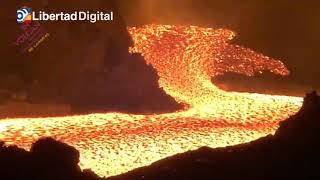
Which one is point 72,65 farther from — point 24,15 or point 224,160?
point 224,160

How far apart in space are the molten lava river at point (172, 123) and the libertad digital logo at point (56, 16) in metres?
1.04

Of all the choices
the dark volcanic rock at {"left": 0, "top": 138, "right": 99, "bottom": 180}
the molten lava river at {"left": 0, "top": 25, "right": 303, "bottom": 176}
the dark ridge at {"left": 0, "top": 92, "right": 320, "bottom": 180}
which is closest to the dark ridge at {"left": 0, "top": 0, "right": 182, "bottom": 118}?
the molten lava river at {"left": 0, "top": 25, "right": 303, "bottom": 176}

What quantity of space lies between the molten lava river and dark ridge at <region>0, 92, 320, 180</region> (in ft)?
1.30

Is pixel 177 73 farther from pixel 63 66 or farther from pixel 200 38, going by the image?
pixel 63 66

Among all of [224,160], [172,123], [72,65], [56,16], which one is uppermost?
[56,16]

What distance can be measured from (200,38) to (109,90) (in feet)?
7.05

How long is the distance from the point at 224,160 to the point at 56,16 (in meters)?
5.45

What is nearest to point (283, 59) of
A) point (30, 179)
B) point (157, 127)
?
point (157, 127)

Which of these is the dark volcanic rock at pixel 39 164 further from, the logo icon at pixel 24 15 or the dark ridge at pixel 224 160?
the logo icon at pixel 24 15

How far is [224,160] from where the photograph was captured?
739 cm

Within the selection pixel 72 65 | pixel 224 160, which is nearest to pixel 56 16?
pixel 72 65

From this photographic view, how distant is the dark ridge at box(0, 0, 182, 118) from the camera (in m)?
10.4

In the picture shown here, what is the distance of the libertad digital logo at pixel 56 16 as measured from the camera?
1144 cm

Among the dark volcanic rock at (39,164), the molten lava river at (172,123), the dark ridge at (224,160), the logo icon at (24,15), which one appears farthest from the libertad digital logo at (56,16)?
the dark volcanic rock at (39,164)
